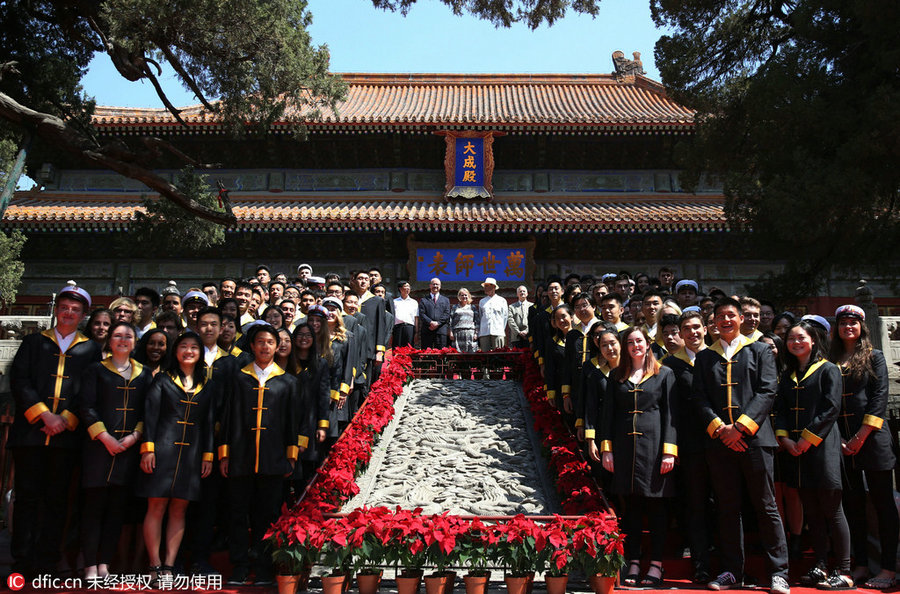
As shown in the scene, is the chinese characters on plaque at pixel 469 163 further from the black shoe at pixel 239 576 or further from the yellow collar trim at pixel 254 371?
the black shoe at pixel 239 576

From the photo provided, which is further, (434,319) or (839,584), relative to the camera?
(434,319)

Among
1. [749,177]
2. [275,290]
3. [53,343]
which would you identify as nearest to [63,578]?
[53,343]

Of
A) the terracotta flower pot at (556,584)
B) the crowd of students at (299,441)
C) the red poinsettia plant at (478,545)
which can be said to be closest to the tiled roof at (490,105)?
the crowd of students at (299,441)

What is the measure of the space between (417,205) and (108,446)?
965 cm

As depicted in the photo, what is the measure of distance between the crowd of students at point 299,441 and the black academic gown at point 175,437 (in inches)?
0.5

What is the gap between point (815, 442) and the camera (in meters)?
4.34

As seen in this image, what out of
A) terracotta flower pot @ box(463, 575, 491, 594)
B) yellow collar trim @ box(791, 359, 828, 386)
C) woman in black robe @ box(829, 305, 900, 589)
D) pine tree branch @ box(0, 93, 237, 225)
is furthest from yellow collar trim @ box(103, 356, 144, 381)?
woman in black robe @ box(829, 305, 900, 589)

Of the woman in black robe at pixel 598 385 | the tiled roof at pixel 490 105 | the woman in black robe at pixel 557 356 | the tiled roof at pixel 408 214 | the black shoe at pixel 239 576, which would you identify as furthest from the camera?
the tiled roof at pixel 490 105

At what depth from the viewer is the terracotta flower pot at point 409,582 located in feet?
13.5

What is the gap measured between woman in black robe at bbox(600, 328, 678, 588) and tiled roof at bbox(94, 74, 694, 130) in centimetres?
953

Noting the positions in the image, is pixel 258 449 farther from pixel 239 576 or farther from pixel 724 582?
pixel 724 582

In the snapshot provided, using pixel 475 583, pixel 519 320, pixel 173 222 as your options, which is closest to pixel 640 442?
pixel 475 583

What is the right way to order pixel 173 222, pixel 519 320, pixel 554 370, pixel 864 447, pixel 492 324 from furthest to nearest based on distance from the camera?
pixel 519 320, pixel 492 324, pixel 173 222, pixel 554 370, pixel 864 447

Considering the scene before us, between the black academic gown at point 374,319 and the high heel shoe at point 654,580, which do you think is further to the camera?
the black academic gown at point 374,319
